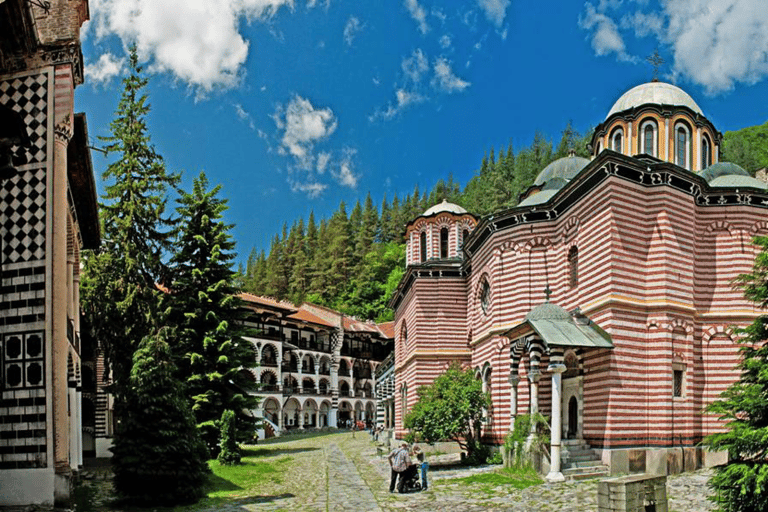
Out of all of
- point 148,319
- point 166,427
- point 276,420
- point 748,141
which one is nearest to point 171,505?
point 166,427

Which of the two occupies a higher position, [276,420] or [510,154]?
[510,154]

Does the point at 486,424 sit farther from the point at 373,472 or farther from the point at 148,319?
the point at 148,319

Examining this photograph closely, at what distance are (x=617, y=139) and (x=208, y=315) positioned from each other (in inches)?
606

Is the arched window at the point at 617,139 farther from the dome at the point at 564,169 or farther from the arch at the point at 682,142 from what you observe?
the dome at the point at 564,169

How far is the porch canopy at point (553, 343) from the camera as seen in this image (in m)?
16.9

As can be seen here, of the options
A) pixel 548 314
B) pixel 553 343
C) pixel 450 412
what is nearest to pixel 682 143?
pixel 548 314

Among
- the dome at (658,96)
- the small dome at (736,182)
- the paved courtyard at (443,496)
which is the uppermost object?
the dome at (658,96)

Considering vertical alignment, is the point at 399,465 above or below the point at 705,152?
below

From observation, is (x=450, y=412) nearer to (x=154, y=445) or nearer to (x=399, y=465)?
(x=399, y=465)

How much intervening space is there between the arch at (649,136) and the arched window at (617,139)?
2.51ft

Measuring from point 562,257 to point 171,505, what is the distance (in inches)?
520

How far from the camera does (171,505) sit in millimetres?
13719

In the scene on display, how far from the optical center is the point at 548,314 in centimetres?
1892

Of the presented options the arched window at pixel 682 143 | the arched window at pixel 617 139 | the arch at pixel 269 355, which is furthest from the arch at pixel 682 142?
the arch at pixel 269 355
